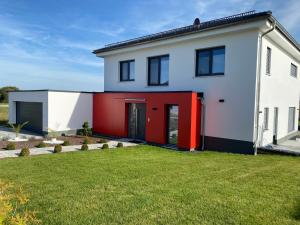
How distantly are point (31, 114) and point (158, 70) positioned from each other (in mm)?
9702

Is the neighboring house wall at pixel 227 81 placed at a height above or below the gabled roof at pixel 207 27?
below

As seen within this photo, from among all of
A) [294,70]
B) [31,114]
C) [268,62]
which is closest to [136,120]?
[31,114]

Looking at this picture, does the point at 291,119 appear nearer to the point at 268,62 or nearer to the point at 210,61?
the point at 268,62

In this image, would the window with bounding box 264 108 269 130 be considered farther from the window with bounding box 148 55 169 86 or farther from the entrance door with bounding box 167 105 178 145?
the window with bounding box 148 55 169 86

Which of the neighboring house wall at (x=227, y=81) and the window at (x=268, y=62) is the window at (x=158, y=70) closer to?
the neighboring house wall at (x=227, y=81)

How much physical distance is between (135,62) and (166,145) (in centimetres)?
640

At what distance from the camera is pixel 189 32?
1319 cm

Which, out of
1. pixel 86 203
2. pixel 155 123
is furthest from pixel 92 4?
pixel 86 203

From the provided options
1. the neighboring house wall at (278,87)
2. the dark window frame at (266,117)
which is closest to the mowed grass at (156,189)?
the dark window frame at (266,117)

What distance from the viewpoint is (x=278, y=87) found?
1515cm

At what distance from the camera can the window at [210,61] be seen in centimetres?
1275

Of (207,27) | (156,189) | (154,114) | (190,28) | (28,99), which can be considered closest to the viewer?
(156,189)

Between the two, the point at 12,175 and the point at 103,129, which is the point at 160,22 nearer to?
the point at 103,129

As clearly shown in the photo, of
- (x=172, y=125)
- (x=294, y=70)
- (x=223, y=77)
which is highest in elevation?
(x=294, y=70)
